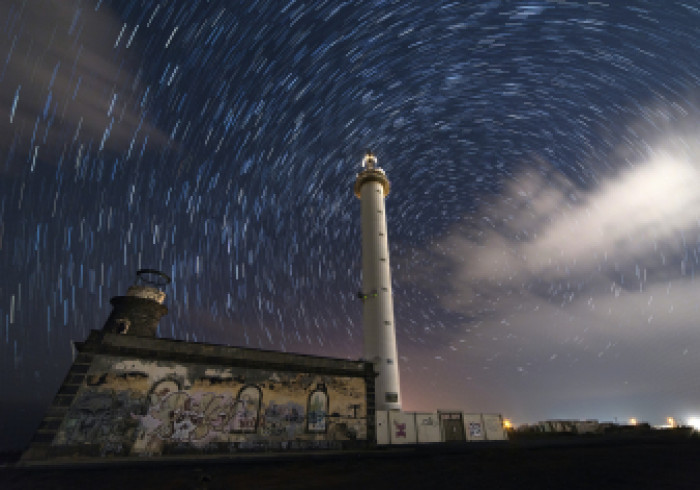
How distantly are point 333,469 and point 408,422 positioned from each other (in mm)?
13368

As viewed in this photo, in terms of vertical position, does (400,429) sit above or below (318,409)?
below

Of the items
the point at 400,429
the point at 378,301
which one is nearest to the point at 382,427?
the point at 400,429

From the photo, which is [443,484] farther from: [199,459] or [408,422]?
[408,422]

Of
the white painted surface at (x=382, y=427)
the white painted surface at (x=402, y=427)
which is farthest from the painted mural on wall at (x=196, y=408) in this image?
the white painted surface at (x=402, y=427)

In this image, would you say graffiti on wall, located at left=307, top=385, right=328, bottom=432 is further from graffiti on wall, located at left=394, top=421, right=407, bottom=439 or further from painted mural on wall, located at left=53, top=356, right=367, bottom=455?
graffiti on wall, located at left=394, top=421, right=407, bottom=439

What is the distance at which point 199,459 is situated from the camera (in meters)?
15.2

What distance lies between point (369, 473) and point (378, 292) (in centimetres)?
1873

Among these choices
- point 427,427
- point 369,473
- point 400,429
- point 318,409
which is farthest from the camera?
point 427,427

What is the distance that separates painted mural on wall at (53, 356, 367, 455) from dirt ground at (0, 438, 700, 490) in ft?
5.72

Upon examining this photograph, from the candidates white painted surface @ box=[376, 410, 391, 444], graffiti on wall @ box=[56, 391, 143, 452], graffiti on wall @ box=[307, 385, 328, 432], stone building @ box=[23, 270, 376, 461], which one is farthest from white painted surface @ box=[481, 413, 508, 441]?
graffiti on wall @ box=[56, 391, 143, 452]

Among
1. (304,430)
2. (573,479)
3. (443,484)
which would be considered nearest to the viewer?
(443,484)

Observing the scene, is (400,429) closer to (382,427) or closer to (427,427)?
(382,427)

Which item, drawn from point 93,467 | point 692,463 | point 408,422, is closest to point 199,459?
point 93,467

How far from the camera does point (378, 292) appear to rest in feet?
98.1
